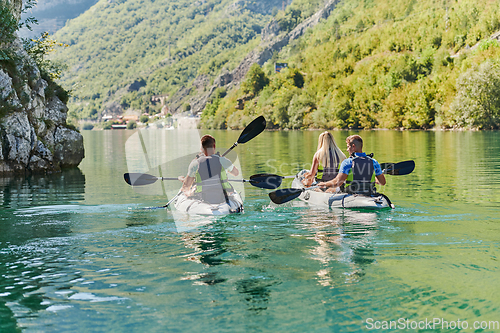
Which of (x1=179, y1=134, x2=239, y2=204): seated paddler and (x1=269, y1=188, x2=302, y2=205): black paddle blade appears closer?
(x1=179, y1=134, x2=239, y2=204): seated paddler

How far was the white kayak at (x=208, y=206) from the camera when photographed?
33.6 ft

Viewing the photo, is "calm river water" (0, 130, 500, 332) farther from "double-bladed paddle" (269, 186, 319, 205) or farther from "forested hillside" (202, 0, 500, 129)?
"forested hillside" (202, 0, 500, 129)

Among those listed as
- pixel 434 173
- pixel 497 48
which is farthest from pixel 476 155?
pixel 497 48

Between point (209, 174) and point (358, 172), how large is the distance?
11.5ft

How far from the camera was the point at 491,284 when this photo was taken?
6176 millimetres

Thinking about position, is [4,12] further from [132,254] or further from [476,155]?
[476,155]

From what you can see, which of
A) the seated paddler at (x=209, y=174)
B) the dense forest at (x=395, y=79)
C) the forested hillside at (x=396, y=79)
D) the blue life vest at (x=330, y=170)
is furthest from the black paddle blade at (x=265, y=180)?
the forested hillside at (x=396, y=79)

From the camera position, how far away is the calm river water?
17.3 ft

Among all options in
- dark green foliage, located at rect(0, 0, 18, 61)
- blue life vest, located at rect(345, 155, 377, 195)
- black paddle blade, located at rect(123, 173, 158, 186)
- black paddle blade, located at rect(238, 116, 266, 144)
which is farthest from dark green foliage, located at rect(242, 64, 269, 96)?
blue life vest, located at rect(345, 155, 377, 195)

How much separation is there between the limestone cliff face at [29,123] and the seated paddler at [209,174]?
12358 millimetres

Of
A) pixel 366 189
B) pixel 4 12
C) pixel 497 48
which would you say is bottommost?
pixel 366 189

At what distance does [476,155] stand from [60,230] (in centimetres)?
2286

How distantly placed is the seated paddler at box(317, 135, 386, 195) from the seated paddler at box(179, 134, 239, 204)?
2.56 meters

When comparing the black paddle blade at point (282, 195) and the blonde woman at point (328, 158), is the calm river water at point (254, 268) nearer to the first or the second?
the black paddle blade at point (282, 195)
